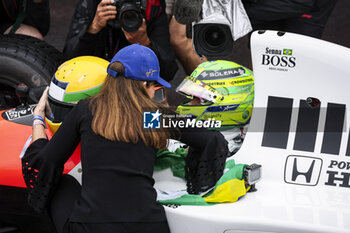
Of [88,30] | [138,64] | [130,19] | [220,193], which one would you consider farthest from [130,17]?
[220,193]

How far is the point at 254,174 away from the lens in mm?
2982

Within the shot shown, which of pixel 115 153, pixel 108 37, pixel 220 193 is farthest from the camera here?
pixel 108 37

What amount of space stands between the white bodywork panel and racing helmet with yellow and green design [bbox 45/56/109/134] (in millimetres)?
563

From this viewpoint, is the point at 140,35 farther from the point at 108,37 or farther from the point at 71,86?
the point at 71,86

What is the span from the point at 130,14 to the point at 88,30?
331mm

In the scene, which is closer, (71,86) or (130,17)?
(71,86)

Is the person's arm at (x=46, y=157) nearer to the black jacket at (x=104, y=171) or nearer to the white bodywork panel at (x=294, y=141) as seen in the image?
the black jacket at (x=104, y=171)

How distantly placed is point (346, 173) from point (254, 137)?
0.45 meters

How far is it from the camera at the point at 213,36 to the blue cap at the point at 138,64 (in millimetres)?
1267

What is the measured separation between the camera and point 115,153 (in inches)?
111

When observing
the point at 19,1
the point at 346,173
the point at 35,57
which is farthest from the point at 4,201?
the point at 19,1

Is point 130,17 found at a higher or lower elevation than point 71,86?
higher

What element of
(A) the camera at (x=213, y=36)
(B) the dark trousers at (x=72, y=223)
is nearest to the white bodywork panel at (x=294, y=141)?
(B) the dark trousers at (x=72, y=223)

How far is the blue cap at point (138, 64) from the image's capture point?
9.46 feet
